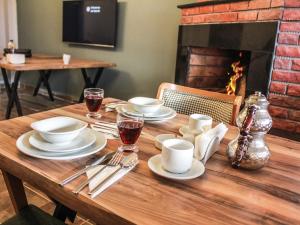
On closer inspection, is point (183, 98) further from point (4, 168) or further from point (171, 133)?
point (4, 168)

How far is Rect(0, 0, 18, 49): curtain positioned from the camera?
474 centimetres

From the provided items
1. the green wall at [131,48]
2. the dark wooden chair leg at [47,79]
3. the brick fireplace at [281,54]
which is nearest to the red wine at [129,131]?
the brick fireplace at [281,54]

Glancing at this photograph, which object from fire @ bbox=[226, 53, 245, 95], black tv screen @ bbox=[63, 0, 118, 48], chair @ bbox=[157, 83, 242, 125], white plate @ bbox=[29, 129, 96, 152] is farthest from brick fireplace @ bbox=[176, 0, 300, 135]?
black tv screen @ bbox=[63, 0, 118, 48]

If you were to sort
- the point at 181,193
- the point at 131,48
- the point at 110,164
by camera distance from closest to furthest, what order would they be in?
1. the point at 181,193
2. the point at 110,164
3. the point at 131,48

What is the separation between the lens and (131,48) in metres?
3.53

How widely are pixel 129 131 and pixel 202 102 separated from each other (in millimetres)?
691

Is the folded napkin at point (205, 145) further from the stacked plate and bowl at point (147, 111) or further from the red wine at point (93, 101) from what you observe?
the red wine at point (93, 101)

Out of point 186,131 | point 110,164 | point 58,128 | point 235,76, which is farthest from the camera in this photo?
point 235,76

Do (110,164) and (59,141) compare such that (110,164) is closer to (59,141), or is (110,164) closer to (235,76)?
(59,141)

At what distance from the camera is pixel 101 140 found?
2.92 feet

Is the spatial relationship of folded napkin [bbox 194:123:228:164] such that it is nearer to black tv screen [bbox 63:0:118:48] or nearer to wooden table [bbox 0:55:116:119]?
wooden table [bbox 0:55:116:119]

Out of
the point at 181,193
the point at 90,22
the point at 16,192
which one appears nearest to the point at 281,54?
the point at 181,193

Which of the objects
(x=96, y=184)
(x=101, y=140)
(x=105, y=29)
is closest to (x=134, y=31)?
(x=105, y=29)

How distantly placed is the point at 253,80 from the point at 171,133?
1283 millimetres
